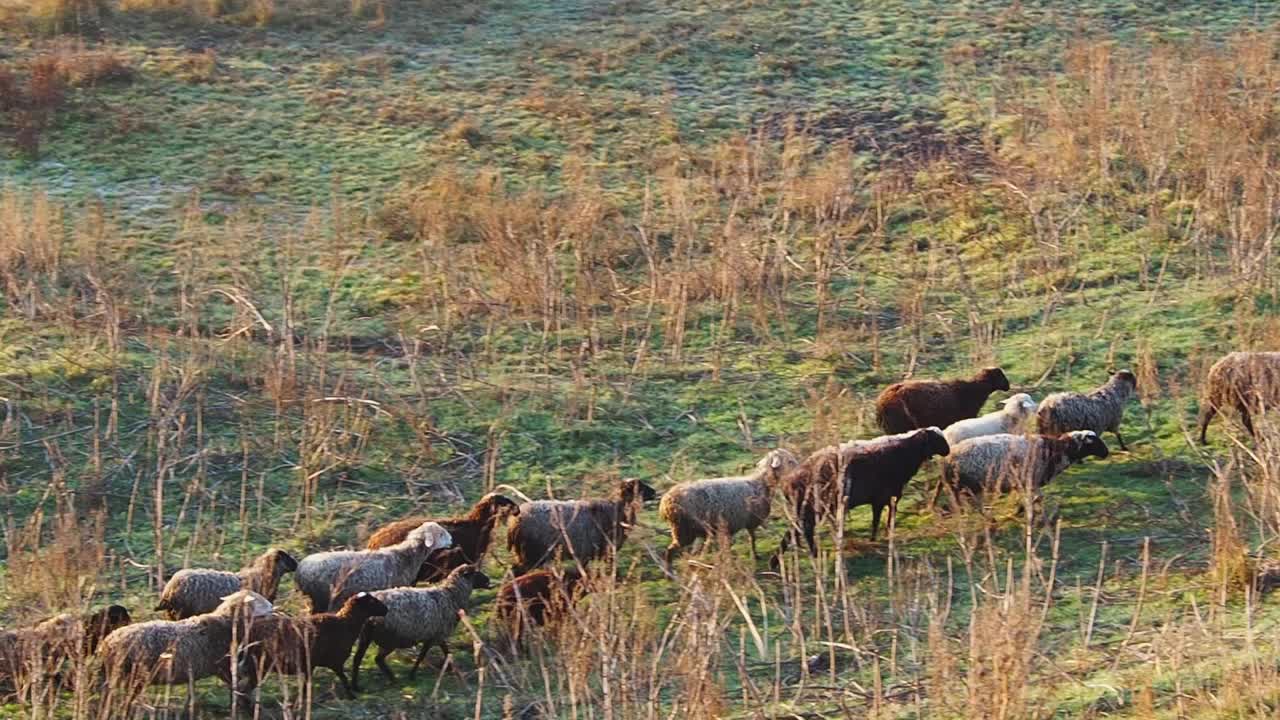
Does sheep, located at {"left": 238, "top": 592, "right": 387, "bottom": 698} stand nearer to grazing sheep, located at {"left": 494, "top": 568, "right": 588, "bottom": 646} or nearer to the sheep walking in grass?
the sheep walking in grass

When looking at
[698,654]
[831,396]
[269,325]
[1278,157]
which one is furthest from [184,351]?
[1278,157]

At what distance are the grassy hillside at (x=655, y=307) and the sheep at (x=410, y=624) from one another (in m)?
0.19

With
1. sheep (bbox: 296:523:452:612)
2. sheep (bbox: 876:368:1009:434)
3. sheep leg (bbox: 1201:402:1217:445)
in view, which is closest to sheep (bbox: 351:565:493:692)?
sheep (bbox: 296:523:452:612)

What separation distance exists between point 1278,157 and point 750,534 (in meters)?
8.83

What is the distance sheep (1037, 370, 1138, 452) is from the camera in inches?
480

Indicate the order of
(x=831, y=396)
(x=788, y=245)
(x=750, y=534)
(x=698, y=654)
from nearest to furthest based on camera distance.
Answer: (x=698, y=654) → (x=750, y=534) → (x=831, y=396) → (x=788, y=245)

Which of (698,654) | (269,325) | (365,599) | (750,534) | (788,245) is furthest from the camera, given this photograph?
(788,245)

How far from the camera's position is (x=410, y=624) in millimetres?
9414

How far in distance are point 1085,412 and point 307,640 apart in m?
5.85

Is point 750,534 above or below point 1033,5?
below

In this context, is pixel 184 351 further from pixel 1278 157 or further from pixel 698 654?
pixel 1278 157

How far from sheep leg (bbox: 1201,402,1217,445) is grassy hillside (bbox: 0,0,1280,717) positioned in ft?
0.56

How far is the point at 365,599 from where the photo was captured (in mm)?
9211

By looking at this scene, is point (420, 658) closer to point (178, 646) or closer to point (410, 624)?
point (410, 624)
